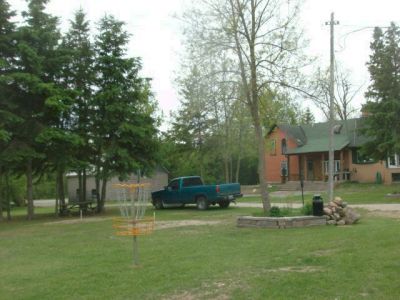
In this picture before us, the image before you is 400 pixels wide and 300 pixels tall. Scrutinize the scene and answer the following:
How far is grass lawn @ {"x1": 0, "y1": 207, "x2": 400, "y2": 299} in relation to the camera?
780 centimetres

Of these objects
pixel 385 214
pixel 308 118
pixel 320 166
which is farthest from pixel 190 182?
pixel 308 118

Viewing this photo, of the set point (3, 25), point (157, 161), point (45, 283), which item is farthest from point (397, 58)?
point (45, 283)

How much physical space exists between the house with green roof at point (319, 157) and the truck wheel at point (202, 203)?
767 inches

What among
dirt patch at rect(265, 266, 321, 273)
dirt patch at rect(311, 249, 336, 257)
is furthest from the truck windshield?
dirt patch at rect(265, 266, 321, 273)

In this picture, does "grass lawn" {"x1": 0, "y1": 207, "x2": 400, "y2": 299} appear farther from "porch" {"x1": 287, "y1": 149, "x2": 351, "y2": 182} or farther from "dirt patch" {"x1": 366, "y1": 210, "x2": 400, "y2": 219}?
"porch" {"x1": 287, "y1": 149, "x2": 351, "y2": 182}

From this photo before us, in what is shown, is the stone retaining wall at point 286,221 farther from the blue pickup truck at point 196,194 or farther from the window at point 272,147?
the window at point 272,147

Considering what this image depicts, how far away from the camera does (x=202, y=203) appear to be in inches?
1100

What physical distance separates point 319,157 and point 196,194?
27.2m

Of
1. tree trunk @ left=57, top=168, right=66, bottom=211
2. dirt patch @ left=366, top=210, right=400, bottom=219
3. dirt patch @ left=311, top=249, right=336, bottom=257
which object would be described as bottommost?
dirt patch @ left=311, top=249, right=336, bottom=257

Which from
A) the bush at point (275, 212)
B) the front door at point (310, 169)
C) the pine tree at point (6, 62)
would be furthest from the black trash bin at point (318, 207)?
the front door at point (310, 169)

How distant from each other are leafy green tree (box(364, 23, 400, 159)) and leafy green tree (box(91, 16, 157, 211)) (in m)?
14.0

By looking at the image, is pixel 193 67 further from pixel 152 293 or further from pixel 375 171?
pixel 375 171

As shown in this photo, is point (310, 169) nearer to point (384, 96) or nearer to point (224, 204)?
point (384, 96)

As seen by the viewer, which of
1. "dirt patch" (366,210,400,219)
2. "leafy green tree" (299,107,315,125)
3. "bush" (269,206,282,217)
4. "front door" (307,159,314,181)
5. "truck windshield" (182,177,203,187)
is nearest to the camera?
"bush" (269,206,282,217)
